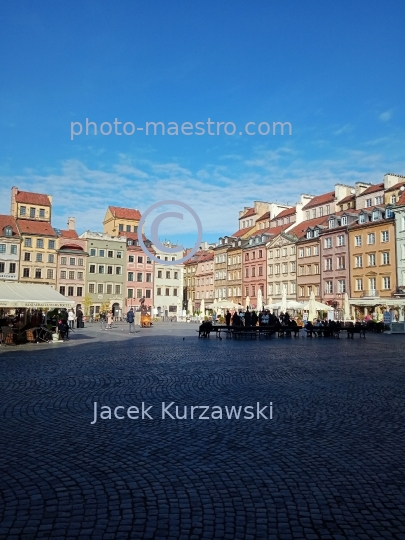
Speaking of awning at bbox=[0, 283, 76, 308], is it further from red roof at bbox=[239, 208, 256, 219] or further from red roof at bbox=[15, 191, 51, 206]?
red roof at bbox=[239, 208, 256, 219]

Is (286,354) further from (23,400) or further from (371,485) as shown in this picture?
(371,485)

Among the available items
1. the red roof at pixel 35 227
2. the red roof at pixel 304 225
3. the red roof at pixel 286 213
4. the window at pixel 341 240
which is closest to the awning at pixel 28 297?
the window at pixel 341 240

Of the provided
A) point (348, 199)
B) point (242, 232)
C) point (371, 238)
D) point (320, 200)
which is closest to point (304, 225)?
point (320, 200)

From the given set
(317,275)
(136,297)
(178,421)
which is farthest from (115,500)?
(136,297)

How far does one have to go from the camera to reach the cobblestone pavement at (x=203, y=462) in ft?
13.5

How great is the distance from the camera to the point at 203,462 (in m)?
5.68

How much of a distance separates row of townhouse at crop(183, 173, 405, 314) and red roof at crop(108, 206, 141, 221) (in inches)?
595

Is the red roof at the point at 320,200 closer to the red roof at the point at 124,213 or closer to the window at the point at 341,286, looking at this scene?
the window at the point at 341,286

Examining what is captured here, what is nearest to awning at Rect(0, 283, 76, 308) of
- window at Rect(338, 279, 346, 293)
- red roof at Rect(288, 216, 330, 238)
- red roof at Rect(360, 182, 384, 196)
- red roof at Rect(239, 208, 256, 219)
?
window at Rect(338, 279, 346, 293)

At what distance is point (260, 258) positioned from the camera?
74688 millimetres

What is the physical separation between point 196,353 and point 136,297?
6422cm

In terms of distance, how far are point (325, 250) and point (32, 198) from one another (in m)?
43.9

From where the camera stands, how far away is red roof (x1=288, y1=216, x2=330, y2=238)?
220 ft

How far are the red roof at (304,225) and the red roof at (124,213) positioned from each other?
2943cm
